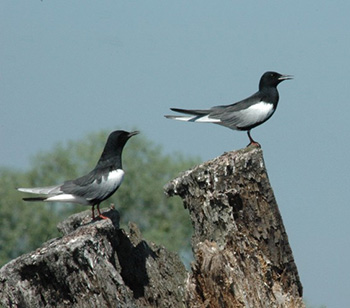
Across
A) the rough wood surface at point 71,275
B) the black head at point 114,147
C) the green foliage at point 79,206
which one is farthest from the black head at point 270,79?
the green foliage at point 79,206

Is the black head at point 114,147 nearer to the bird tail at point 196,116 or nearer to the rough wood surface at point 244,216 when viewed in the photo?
the rough wood surface at point 244,216

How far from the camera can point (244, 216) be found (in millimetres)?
11148

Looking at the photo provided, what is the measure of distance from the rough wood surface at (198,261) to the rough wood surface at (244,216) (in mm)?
14

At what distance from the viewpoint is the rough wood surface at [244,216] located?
10.7 m

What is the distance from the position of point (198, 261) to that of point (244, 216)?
1.62 meters

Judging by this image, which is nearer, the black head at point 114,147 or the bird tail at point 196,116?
the black head at point 114,147

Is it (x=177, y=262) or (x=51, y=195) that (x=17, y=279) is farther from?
(x=177, y=262)

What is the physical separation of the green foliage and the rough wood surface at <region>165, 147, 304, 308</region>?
737 inches

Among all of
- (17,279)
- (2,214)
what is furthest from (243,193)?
(2,214)

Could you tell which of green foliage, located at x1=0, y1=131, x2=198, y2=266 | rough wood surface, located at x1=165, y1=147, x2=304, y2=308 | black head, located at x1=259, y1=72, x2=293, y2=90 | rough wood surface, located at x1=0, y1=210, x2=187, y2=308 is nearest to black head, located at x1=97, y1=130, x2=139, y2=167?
rough wood surface, located at x1=165, y1=147, x2=304, y2=308

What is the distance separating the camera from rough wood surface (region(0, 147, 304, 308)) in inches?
386

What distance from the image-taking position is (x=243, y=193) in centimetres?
1117

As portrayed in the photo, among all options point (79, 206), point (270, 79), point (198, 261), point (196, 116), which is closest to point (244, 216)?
point (198, 261)

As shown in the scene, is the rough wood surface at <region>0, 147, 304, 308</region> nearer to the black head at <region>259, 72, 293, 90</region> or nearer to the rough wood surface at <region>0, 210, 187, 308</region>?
the rough wood surface at <region>0, 210, 187, 308</region>
